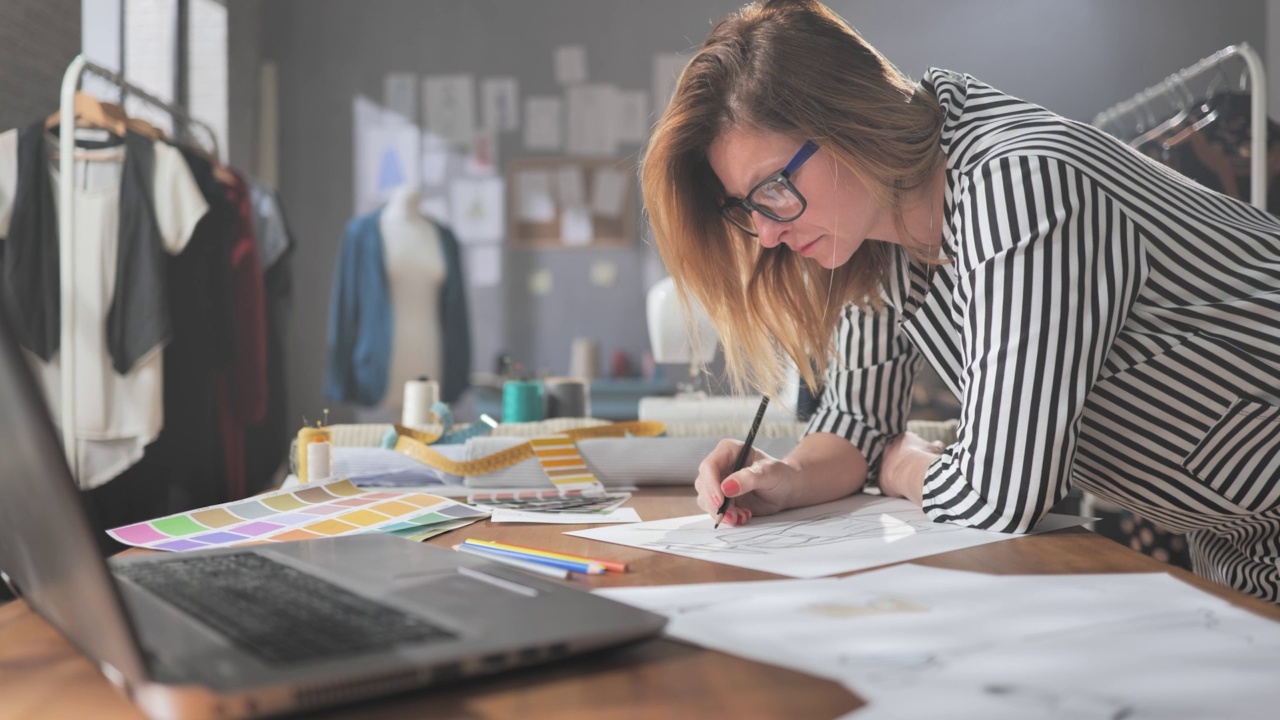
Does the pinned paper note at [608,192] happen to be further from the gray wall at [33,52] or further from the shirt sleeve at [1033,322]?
the shirt sleeve at [1033,322]

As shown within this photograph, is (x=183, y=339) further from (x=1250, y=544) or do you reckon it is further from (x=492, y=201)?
(x=1250, y=544)

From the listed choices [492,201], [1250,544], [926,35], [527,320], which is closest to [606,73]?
[492,201]

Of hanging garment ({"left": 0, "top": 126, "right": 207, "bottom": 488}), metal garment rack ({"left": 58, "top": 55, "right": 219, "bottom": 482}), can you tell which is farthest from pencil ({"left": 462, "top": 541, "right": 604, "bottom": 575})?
hanging garment ({"left": 0, "top": 126, "right": 207, "bottom": 488})

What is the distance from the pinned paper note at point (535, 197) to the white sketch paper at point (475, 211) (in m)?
0.11

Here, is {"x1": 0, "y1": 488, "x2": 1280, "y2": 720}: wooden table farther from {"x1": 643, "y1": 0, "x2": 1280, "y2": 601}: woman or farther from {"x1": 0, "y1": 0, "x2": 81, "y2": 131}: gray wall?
{"x1": 0, "y1": 0, "x2": 81, "y2": 131}: gray wall

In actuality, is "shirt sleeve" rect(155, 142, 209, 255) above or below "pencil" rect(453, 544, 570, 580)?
above

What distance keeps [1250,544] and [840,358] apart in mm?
500

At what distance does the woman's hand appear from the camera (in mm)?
1062

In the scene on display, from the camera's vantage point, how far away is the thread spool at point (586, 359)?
499 centimetres

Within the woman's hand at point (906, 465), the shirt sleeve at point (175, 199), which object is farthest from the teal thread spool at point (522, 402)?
the shirt sleeve at point (175, 199)

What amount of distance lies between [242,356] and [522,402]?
198 cm

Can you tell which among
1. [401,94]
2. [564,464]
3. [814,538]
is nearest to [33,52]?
[401,94]

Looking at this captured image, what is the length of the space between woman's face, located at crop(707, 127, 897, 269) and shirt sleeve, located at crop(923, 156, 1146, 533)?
204 millimetres

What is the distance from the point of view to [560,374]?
5.27 meters
